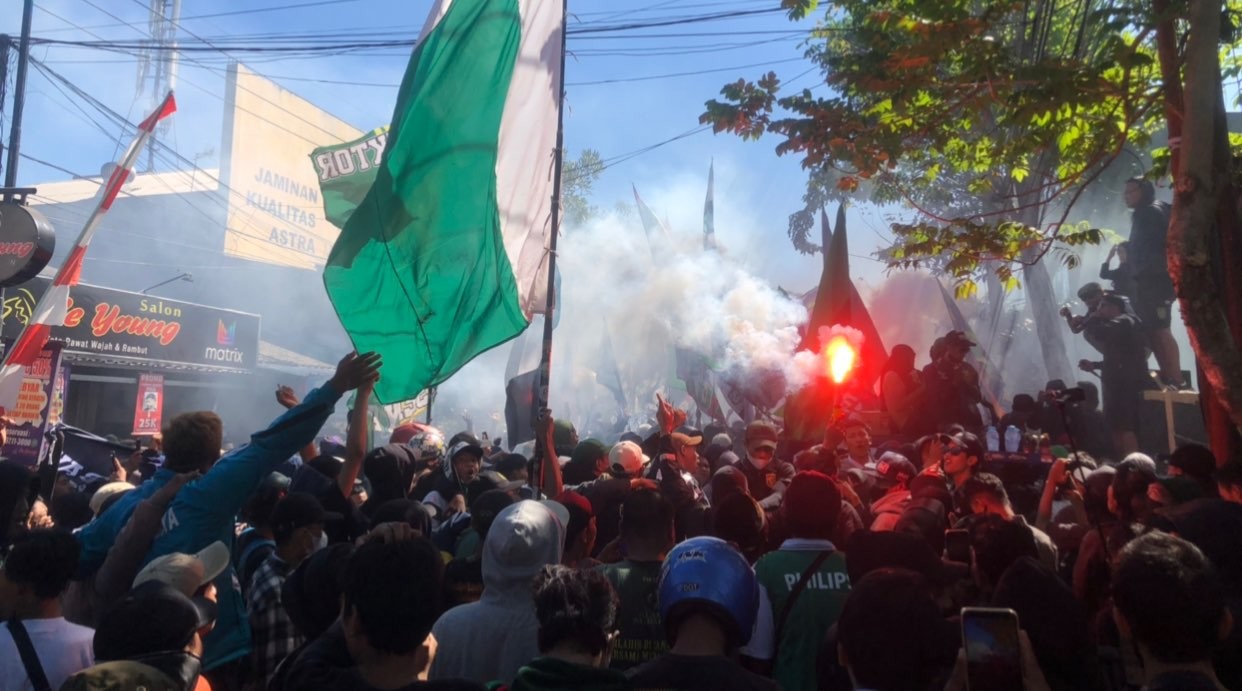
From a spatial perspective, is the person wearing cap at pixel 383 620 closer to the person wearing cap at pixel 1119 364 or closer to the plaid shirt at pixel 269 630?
the plaid shirt at pixel 269 630

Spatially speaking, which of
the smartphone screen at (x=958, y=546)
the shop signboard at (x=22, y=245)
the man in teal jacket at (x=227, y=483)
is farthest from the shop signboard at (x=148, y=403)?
the smartphone screen at (x=958, y=546)

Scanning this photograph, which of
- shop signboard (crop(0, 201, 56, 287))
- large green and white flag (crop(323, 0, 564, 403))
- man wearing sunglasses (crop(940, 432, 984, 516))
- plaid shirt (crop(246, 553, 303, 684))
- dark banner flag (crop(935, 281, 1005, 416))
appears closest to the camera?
plaid shirt (crop(246, 553, 303, 684))

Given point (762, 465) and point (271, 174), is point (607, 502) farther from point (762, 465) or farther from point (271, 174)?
point (271, 174)

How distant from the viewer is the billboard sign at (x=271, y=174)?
32.5 m

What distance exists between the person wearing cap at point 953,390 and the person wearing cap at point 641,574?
5936mm

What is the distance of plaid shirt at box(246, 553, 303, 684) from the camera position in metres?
3.62

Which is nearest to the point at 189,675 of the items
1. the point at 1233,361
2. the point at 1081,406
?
the point at 1233,361

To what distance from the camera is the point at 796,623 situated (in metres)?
3.60

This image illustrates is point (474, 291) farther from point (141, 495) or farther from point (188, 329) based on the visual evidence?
point (188, 329)

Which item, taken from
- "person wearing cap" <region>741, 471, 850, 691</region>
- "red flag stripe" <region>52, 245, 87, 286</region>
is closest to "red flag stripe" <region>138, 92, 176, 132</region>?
"red flag stripe" <region>52, 245, 87, 286</region>

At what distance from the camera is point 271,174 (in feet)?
114

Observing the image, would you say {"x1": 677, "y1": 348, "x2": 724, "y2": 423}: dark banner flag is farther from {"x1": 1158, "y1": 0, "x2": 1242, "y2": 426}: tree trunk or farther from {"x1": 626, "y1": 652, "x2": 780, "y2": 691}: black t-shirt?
{"x1": 626, "y1": 652, "x2": 780, "y2": 691}: black t-shirt

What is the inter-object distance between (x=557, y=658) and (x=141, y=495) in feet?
7.52

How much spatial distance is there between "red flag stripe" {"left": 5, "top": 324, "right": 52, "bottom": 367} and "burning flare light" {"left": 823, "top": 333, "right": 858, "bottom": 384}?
8036mm
